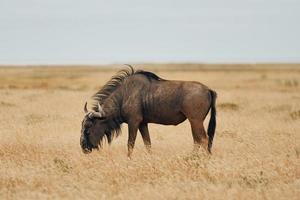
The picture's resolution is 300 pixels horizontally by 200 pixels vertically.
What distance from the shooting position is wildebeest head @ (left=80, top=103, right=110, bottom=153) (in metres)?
11.3

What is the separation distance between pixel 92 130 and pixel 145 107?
1.24 m

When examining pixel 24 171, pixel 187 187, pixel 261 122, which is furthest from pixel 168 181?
pixel 261 122

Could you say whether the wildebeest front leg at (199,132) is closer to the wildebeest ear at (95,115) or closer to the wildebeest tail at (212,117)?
the wildebeest tail at (212,117)

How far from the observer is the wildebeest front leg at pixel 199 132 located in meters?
11.0

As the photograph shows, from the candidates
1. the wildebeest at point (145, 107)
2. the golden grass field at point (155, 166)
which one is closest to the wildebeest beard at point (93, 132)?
the wildebeest at point (145, 107)

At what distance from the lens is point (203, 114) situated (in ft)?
36.3

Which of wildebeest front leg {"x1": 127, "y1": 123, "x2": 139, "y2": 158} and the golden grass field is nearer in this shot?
the golden grass field

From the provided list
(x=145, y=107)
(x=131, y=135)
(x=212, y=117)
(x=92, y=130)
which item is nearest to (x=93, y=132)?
(x=92, y=130)

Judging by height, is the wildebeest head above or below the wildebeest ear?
below

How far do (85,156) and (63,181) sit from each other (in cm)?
192

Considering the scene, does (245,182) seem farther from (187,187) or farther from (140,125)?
(140,125)

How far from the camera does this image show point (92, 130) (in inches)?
448

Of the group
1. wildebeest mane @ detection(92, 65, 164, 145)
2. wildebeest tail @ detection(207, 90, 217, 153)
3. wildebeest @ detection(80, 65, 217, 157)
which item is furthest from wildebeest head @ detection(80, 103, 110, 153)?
wildebeest tail @ detection(207, 90, 217, 153)

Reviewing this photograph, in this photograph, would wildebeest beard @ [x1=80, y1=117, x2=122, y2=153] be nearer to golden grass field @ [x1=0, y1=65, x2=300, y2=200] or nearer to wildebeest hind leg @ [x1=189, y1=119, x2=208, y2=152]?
golden grass field @ [x1=0, y1=65, x2=300, y2=200]
